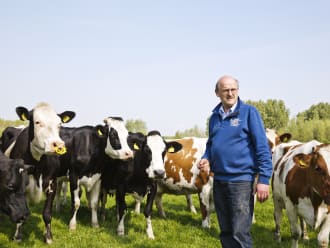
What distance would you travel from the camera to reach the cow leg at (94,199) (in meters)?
8.08

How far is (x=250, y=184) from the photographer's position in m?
4.09

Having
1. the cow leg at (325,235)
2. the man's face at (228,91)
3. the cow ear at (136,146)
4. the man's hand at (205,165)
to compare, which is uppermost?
the man's face at (228,91)

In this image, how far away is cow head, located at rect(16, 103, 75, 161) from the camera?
6051 mm

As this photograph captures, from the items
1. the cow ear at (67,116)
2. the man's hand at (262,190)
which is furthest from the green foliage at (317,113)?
the man's hand at (262,190)

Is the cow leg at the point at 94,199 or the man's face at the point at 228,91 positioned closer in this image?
the man's face at the point at 228,91

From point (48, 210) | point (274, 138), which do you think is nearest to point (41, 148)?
point (48, 210)

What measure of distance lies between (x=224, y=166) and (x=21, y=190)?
308 centimetres

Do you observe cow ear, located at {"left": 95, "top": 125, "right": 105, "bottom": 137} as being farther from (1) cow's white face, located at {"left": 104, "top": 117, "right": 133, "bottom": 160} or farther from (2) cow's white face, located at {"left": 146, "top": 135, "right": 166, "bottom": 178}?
(2) cow's white face, located at {"left": 146, "top": 135, "right": 166, "bottom": 178}

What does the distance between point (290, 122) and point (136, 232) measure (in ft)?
190

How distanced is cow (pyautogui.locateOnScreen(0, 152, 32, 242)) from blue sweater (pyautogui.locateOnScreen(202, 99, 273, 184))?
2.98 meters

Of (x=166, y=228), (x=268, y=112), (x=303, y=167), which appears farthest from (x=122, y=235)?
(x=268, y=112)

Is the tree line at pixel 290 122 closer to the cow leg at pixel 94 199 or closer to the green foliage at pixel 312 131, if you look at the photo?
the green foliage at pixel 312 131

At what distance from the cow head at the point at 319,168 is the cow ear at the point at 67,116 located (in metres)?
4.11

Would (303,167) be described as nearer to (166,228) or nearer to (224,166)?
(224,166)
